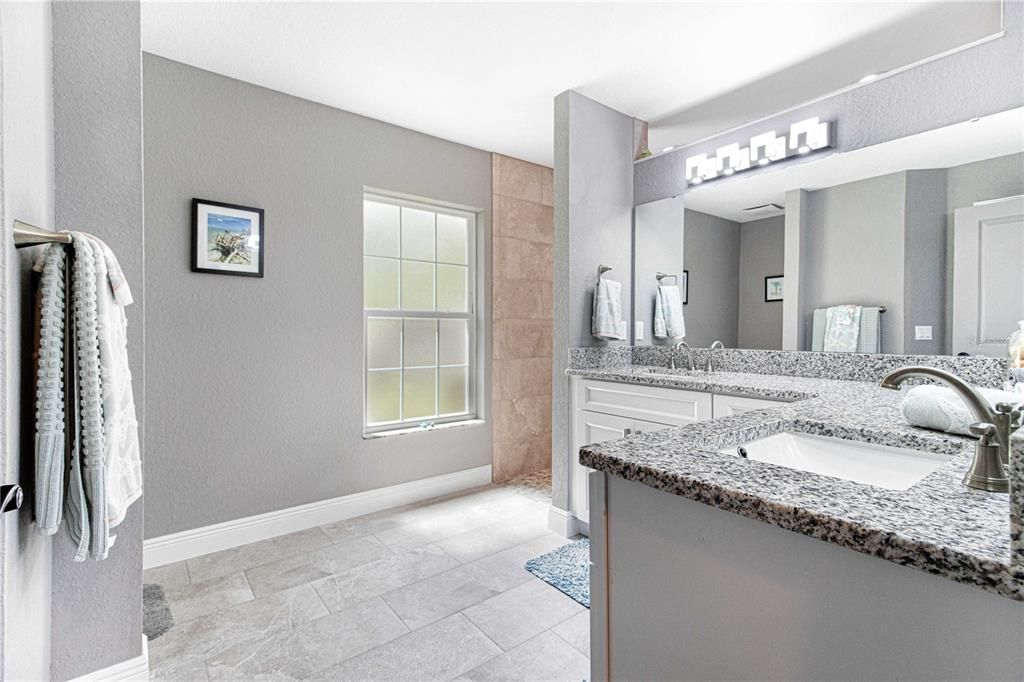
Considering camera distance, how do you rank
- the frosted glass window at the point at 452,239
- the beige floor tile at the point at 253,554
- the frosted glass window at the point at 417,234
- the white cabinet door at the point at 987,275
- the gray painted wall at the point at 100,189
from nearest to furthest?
the gray painted wall at the point at 100,189 < the white cabinet door at the point at 987,275 < the beige floor tile at the point at 253,554 < the frosted glass window at the point at 417,234 < the frosted glass window at the point at 452,239

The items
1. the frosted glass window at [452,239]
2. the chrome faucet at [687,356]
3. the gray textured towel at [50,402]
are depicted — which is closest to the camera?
the gray textured towel at [50,402]

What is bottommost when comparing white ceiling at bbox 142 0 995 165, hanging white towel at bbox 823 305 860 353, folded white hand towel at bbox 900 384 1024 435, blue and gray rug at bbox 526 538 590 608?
blue and gray rug at bbox 526 538 590 608

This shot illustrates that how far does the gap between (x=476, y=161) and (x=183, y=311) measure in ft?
7.10

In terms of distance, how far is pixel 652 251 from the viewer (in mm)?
3070

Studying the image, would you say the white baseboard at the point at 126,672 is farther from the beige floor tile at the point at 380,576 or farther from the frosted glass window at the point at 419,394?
the frosted glass window at the point at 419,394

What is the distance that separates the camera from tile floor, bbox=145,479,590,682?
1.70 metres

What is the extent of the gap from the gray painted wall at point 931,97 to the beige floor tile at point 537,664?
2.44 meters

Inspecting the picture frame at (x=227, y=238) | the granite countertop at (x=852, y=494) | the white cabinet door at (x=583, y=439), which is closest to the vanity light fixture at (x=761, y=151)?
the white cabinet door at (x=583, y=439)

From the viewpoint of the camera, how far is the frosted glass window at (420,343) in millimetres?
3434

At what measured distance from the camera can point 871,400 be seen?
159cm

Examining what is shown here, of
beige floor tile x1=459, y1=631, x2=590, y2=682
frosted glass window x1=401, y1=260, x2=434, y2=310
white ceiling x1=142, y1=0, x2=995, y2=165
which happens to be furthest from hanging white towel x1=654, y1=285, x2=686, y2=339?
beige floor tile x1=459, y1=631, x2=590, y2=682

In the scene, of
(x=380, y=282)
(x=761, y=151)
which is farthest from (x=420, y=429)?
(x=761, y=151)

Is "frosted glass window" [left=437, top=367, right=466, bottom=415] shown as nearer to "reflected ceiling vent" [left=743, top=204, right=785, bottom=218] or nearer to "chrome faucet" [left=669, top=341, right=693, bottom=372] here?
"chrome faucet" [left=669, top=341, right=693, bottom=372]

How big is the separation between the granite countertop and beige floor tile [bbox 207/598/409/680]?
4.82ft
